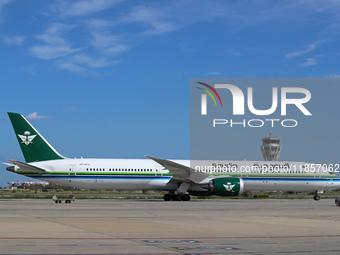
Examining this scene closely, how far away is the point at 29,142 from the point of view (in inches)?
1805

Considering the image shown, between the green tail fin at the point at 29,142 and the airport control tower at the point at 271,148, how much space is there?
6180 inches

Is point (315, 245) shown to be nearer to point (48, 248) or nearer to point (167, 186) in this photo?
point (48, 248)

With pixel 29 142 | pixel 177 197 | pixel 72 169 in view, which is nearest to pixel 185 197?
pixel 177 197

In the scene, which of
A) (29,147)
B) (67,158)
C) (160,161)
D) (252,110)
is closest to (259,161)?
(252,110)

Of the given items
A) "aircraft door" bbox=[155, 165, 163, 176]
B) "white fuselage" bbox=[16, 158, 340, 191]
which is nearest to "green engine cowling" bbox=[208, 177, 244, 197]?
"white fuselage" bbox=[16, 158, 340, 191]

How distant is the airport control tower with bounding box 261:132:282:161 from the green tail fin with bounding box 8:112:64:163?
156975 millimetres

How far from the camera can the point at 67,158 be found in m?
46.4

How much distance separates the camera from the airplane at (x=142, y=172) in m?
43.9

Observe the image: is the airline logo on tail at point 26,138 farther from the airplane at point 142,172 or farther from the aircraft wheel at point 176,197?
the aircraft wheel at point 176,197

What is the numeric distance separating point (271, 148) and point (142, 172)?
15595 centimetres

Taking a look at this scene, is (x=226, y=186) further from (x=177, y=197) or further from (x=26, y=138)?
(x=26, y=138)

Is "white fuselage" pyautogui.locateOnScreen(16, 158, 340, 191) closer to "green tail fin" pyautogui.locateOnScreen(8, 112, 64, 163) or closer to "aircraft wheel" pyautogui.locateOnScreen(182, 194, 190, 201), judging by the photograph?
"aircraft wheel" pyautogui.locateOnScreen(182, 194, 190, 201)

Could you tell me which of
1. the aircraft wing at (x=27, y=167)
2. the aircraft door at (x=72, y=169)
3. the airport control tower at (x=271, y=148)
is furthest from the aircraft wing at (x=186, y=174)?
the airport control tower at (x=271, y=148)

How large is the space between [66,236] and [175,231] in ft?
12.0
